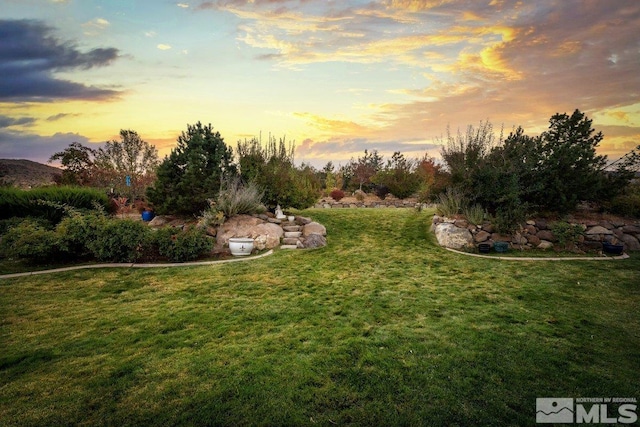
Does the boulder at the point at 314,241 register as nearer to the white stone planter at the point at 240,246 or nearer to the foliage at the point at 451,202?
the white stone planter at the point at 240,246

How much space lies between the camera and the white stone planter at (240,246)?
26.1ft

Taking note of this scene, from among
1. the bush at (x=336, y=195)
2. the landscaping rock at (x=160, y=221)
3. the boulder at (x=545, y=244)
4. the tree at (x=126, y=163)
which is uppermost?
the tree at (x=126, y=163)

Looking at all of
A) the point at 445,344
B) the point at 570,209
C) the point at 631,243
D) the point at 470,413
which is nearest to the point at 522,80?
the point at 570,209

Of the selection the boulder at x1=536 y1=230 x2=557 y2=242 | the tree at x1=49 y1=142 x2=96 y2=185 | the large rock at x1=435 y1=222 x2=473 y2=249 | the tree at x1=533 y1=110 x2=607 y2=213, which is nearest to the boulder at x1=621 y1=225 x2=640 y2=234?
the tree at x1=533 y1=110 x2=607 y2=213

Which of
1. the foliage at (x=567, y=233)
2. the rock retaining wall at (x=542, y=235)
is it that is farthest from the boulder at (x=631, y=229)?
the foliage at (x=567, y=233)

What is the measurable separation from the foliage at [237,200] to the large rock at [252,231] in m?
0.27

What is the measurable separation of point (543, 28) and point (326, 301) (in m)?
9.41

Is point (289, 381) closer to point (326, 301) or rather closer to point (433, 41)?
point (326, 301)

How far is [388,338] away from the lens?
3619 millimetres

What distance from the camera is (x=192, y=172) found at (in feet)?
32.3

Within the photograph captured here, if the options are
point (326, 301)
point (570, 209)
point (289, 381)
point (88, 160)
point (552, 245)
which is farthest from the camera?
point (88, 160)

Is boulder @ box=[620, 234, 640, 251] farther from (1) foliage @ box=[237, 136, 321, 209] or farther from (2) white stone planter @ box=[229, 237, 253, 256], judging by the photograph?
(2) white stone planter @ box=[229, 237, 253, 256]

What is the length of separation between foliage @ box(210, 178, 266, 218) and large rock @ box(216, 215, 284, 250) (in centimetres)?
27

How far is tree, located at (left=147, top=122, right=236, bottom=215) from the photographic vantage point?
977 centimetres
